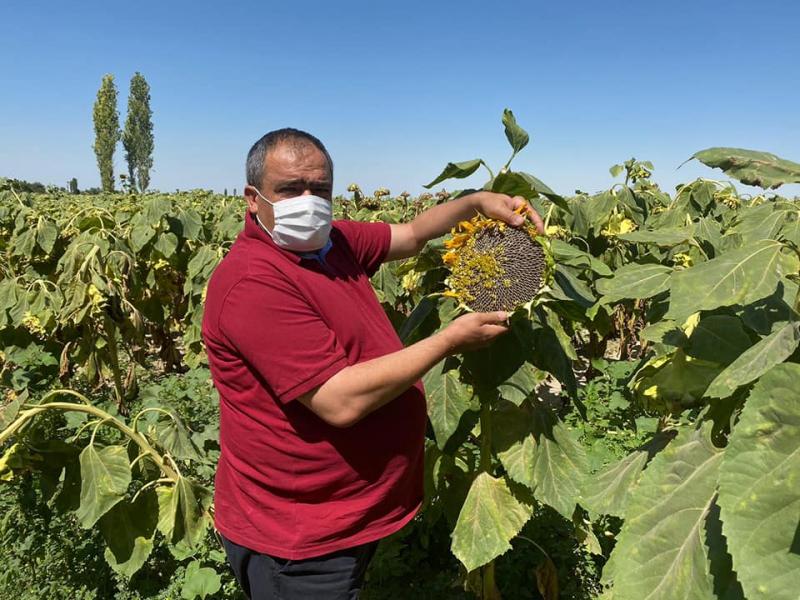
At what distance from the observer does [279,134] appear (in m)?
1.68

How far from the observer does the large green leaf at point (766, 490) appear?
68cm

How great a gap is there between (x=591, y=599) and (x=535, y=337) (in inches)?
57.9

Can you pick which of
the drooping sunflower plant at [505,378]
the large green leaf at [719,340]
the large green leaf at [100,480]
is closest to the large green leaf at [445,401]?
the drooping sunflower plant at [505,378]

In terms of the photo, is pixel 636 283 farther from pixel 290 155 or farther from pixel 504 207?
pixel 290 155

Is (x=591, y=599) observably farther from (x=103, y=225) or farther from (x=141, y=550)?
(x=103, y=225)

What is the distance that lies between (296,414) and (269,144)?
71cm

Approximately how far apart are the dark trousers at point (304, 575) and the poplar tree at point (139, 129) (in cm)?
5897

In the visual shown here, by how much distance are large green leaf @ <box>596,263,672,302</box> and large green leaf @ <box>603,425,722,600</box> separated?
37 cm

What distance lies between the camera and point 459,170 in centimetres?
158

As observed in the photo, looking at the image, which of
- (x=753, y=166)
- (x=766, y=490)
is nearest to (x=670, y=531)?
(x=766, y=490)

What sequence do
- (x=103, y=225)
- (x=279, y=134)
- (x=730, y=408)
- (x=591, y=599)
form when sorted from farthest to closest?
1. (x=103, y=225)
2. (x=591, y=599)
3. (x=279, y=134)
4. (x=730, y=408)

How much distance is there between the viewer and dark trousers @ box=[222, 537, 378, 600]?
5.66 ft

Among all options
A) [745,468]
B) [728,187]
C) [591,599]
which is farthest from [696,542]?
[728,187]

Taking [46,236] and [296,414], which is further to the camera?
[46,236]
